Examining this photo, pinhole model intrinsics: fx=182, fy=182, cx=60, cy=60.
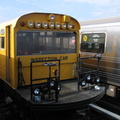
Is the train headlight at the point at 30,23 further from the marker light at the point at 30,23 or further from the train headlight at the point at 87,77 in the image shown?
the train headlight at the point at 87,77

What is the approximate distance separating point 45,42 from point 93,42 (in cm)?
309

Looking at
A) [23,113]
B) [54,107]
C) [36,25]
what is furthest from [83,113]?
[36,25]

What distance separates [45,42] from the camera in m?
5.24

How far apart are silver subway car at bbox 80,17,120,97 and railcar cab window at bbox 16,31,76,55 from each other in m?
1.76

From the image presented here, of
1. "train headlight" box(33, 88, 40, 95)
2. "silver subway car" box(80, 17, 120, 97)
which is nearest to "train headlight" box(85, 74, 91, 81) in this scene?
"train headlight" box(33, 88, 40, 95)

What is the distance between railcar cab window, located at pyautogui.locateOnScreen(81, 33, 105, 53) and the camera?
23.8 feet

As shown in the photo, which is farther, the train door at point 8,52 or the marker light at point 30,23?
the train door at point 8,52

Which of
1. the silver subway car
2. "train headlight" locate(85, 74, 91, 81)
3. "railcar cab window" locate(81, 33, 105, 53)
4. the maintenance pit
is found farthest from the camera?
"railcar cab window" locate(81, 33, 105, 53)

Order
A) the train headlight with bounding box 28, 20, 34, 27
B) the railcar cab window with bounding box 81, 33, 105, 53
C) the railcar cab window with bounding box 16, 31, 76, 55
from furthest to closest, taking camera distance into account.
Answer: the railcar cab window with bounding box 81, 33, 105, 53, the railcar cab window with bounding box 16, 31, 76, 55, the train headlight with bounding box 28, 20, 34, 27

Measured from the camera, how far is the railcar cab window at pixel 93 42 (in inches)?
286

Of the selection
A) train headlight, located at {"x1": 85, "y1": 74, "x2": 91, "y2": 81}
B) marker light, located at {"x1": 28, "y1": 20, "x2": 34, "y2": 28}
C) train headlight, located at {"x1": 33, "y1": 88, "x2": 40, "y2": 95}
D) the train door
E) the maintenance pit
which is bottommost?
the maintenance pit

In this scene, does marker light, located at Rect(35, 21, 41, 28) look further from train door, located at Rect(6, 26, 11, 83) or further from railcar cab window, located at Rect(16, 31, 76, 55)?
train door, located at Rect(6, 26, 11, 83)

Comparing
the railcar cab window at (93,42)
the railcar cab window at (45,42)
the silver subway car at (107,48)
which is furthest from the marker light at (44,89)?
the railcar cab window at (93,42)

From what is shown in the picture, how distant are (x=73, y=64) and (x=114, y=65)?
1834 millimetres
